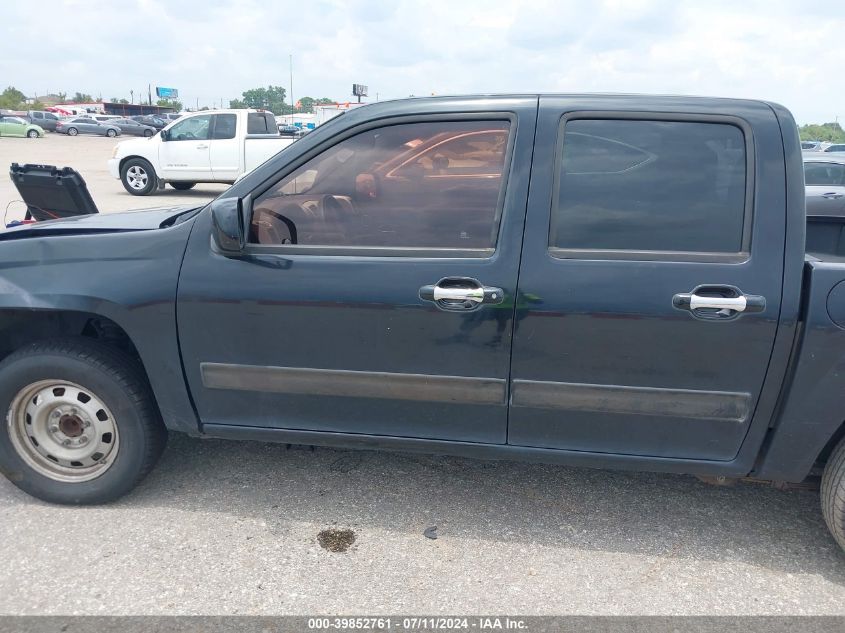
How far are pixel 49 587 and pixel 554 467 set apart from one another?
2.33m

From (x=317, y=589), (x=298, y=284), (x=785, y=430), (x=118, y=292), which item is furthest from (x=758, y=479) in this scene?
(x=118, y=292)

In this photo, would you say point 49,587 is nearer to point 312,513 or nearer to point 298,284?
point 312,513

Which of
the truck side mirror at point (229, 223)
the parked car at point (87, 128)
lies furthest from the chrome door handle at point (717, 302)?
A: the parked car at point (87, 128)

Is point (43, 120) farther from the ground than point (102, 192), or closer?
farther from the ground

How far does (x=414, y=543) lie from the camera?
280 cm

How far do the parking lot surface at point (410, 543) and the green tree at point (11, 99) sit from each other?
293 ft

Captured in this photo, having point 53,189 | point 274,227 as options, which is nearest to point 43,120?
point 53,189

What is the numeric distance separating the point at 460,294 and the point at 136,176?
44.0ft

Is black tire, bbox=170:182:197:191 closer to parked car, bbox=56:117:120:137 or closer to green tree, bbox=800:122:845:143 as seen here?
green tree, bbox=800:122:845:143

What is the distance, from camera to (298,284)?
264cm

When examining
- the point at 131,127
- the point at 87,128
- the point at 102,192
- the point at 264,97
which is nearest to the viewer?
the point at 102,192

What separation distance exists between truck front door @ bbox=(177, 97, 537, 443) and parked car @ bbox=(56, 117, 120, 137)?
4990 centimetres

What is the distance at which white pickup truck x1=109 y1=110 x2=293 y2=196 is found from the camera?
13.6 metres

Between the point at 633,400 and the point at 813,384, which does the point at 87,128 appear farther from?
the point at 813,384
